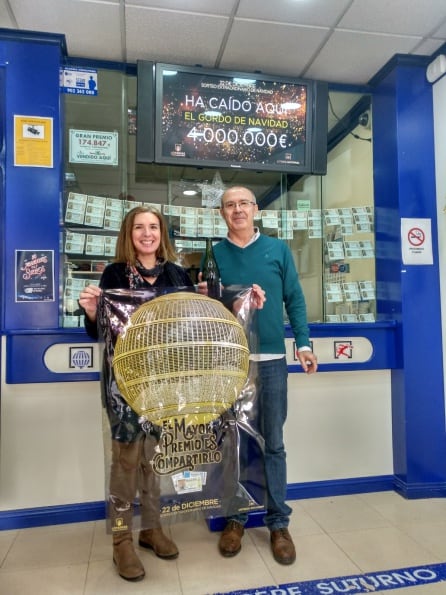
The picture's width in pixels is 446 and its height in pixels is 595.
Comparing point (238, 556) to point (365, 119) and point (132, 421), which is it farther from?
point (365, 119)

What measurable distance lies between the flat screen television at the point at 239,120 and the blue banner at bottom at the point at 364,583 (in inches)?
78.2

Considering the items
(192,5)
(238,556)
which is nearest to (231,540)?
(238,556)

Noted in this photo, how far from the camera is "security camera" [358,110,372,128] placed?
8.86 feet

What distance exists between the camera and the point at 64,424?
82.0 inches

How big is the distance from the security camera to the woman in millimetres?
1806

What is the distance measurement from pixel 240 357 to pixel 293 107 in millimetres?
1833

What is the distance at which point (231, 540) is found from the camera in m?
1.75

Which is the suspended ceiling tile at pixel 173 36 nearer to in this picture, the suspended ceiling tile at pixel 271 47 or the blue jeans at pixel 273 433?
the suspended ceiling tile at pixel 271 47

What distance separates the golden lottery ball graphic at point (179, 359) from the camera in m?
1.01

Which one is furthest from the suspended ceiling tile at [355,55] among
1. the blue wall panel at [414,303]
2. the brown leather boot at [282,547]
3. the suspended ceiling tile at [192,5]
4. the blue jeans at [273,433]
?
the brown leather boot at [282,547]

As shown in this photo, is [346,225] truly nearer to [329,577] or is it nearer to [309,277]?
[309,277]

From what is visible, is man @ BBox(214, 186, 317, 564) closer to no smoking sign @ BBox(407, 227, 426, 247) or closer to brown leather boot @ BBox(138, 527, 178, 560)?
brown leather boot @ BBox(138, 527, 178, 560)

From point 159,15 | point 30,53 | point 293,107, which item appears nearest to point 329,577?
point 293,107

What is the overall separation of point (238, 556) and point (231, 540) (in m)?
0.07
